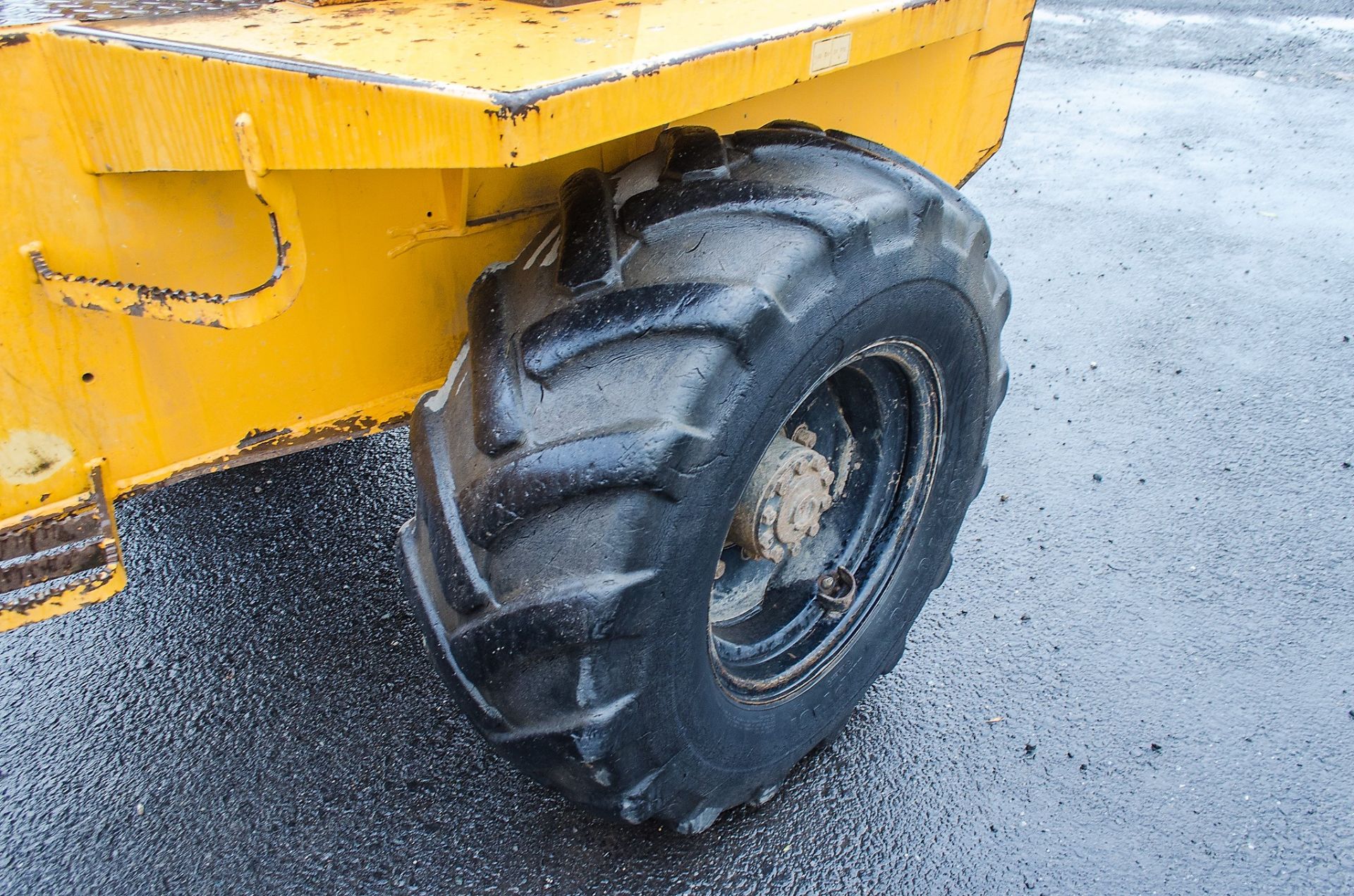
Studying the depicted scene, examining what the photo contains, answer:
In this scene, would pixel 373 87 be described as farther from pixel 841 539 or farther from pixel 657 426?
pixel 841 539

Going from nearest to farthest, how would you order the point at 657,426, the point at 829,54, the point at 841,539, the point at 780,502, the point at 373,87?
1. the point at 373,87
2. the point at 657,426
3. the point at 829,54
4. the point at 780,502
5. the point at 841,539

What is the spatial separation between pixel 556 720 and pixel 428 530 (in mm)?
335

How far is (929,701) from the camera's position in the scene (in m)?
2.20

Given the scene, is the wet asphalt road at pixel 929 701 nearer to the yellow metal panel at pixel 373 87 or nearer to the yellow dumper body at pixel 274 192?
the yellow dumper body at pixel 274 192

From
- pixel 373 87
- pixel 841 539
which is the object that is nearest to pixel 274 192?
pixel 373 87

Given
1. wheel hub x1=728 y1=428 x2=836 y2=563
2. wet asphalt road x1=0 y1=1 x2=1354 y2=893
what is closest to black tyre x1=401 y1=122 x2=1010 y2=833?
wheel hub x1=728 y1=428 x2=836 y2=563

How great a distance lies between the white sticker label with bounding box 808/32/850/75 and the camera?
1.49 meters

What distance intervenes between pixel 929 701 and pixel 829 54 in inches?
53.7

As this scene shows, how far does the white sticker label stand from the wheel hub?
62 centimetres

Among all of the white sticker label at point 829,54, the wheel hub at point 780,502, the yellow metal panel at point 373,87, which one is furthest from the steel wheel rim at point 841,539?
the yellow metal panel at point 373,87

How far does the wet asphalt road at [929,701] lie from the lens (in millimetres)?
1867

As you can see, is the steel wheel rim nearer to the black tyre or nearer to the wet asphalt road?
the black tyre

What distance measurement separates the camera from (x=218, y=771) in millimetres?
2014

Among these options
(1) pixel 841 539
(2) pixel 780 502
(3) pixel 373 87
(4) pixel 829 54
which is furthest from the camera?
(1) pixel 841 539
